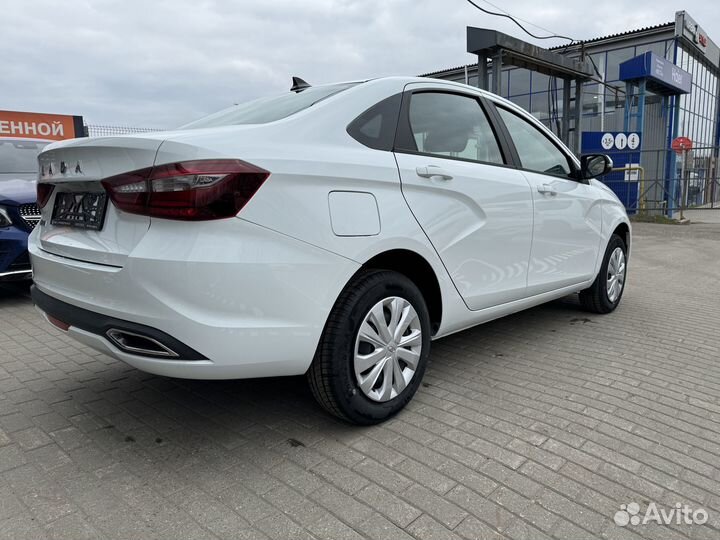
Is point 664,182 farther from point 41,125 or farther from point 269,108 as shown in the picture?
point 269,108

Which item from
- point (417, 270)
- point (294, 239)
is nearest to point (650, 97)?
point (417, 270)

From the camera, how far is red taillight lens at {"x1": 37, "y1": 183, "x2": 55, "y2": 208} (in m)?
2.61

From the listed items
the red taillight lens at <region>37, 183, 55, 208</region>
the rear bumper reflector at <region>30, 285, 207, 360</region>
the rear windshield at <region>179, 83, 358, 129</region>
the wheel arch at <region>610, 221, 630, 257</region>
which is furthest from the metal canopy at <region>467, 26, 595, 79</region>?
the rear bumper reflector at <region>30, 285, 207, 360</region>

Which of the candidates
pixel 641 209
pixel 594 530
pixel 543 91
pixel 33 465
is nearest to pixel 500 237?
pixel 594 530

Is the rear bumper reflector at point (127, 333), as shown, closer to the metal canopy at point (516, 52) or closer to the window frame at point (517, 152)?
the window frame at point (517, 152)

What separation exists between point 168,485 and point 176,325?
0.66m

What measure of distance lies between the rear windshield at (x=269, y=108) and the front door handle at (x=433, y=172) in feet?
1.85

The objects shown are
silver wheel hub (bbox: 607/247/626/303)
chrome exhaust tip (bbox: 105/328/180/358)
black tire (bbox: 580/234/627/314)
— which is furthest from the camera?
silver wheel hub (bbox: 607/247/626/303)

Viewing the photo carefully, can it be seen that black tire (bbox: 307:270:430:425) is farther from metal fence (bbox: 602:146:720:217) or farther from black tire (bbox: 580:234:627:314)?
metal fence (bbox: 602:146:720:217)

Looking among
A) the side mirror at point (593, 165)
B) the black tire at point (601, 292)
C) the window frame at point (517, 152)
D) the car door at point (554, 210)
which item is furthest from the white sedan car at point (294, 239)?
the black tire at point (601, 292)

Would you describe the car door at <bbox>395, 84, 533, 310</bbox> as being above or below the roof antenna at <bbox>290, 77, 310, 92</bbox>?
below

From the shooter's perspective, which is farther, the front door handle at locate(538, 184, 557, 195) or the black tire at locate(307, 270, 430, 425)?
the front door handle at locate(538, 184, 557, 195)

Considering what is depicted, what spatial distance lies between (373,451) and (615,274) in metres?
3.39

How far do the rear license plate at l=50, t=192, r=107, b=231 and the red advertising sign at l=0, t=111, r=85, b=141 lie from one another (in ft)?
46.2
